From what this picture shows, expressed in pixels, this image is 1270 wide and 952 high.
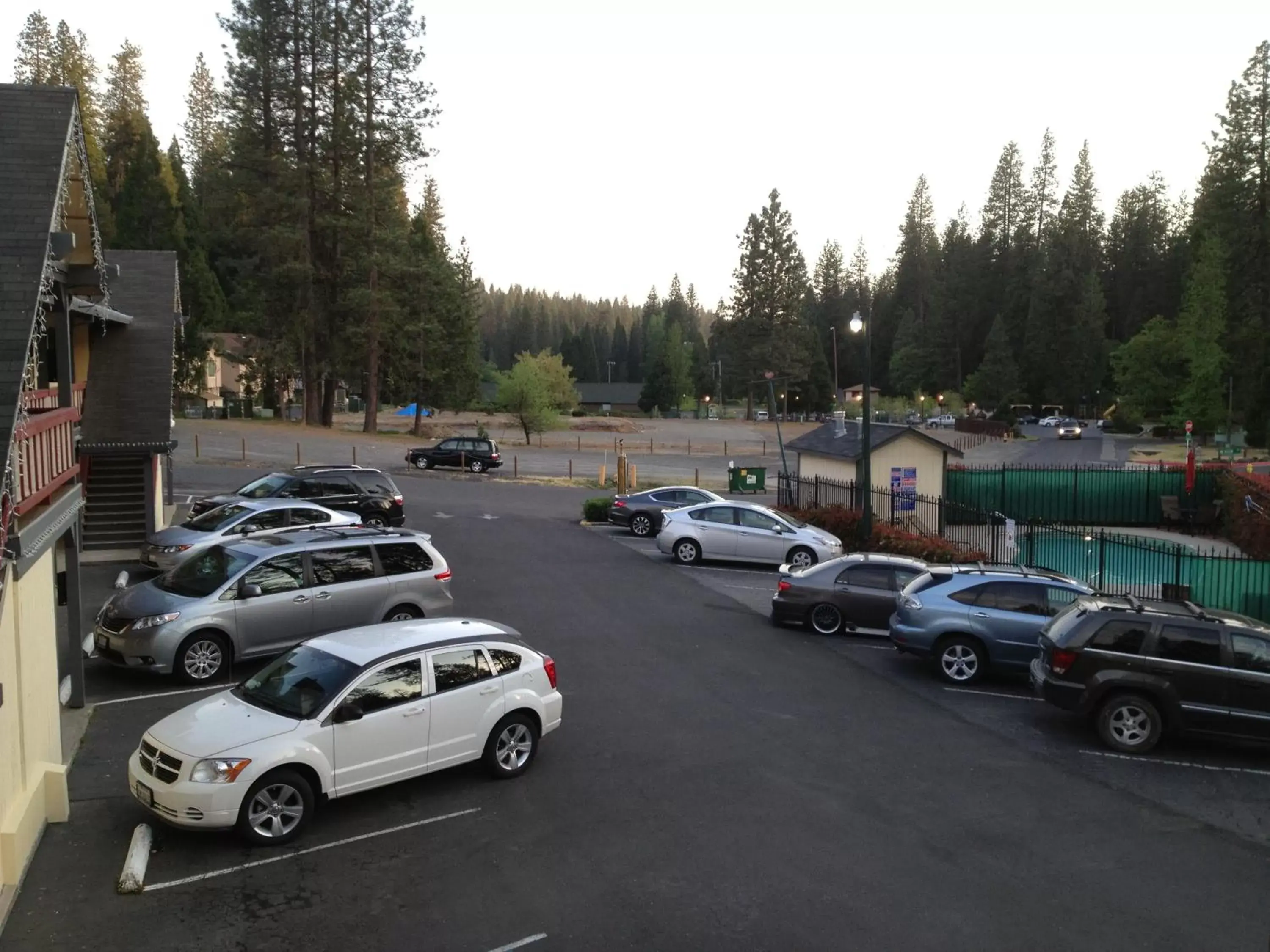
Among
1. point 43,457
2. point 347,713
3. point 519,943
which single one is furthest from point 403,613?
point 519,943

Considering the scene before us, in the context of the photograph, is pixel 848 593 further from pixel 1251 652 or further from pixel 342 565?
pixel 342 565

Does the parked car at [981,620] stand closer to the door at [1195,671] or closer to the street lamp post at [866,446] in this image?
the door at [1195,671]

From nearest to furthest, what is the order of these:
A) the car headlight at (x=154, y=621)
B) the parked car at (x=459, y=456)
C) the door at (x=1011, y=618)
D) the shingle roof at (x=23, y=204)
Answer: the shingle roof at (x=23, y=204) < the car headlight at (x=154, y=621) < the door at (x=1011, y=618) < the parked car at (x=459, y=456)

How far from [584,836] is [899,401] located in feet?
340

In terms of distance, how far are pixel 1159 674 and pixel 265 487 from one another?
727 inches

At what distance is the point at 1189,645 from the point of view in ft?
36.0

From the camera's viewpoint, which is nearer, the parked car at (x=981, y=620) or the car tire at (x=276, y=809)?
the car tire at (x=276, y=809)

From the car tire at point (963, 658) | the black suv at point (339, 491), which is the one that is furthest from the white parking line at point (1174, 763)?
the black suv at point (339, 491)

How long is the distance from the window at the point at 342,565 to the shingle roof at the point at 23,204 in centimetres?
610

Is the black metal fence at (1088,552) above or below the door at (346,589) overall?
below

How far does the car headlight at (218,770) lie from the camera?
7.80 meters

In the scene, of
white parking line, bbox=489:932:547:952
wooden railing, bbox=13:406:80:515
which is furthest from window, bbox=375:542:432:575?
white parking line, bbox=489:932:547:952

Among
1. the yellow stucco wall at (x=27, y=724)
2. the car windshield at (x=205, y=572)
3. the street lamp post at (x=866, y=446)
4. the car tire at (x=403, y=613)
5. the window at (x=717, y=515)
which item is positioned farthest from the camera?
the window at (x=717, y=515)

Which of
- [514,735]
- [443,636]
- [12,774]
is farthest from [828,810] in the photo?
[12,774]
